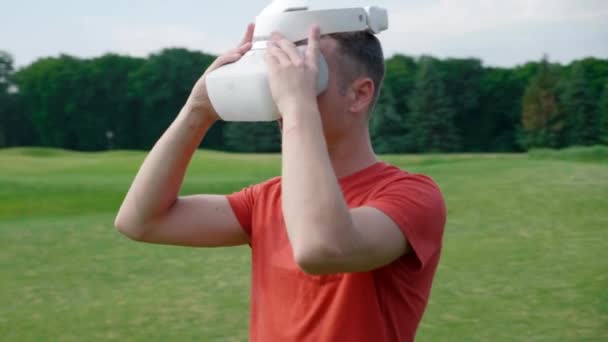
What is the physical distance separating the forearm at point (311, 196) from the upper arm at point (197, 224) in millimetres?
580

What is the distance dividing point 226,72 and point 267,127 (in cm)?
6005

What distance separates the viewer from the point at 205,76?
198cm

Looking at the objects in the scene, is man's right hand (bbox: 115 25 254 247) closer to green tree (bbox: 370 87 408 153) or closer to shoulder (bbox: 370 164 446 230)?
shoulder (bbox: 370 164 446 230)

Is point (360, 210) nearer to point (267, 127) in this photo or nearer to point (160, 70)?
point (267, 127)

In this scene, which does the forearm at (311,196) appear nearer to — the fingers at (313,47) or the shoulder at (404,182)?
the fingers at (313,47)

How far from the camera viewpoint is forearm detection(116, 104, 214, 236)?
223 centimetres

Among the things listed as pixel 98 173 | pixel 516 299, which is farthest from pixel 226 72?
pixel 98 173

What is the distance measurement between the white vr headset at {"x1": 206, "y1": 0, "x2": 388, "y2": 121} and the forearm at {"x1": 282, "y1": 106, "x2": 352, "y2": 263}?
0.08 m

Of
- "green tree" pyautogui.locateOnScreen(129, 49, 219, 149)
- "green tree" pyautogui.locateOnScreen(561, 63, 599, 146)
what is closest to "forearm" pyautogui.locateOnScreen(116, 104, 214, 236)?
"green tree" pyautogui.locateOnScreen(561, 63, 599, 146)

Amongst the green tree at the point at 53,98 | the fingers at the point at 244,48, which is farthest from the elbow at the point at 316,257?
the green tree at the point at 53,98

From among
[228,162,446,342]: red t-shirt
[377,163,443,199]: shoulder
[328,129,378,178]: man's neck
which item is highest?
[328,129,378,178]: man's neck

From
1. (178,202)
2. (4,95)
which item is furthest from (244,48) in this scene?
(4,95)

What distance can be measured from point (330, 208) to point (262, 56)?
1.25ft

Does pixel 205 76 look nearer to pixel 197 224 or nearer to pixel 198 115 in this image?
pixel 198 115
